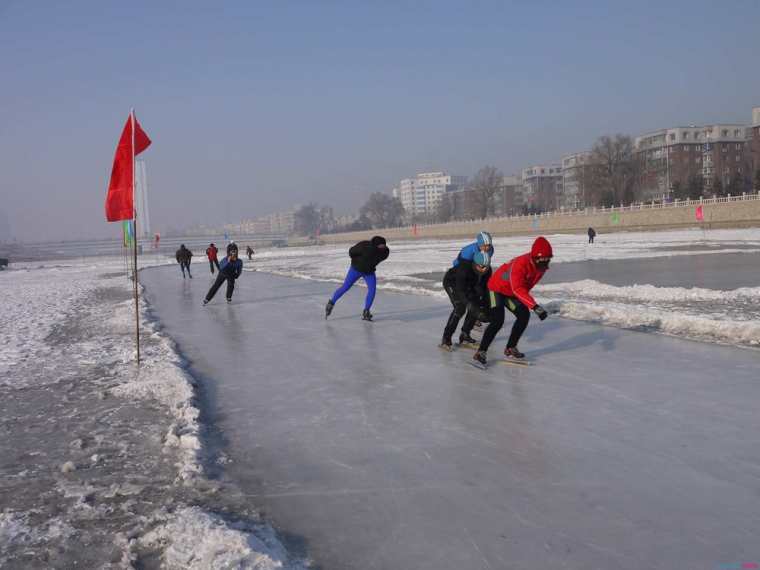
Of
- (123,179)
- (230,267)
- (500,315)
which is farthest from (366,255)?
(230,267)

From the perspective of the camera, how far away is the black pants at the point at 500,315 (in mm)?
6391

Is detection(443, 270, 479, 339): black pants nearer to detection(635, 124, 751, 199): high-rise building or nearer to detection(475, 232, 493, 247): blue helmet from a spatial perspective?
detection(475, 232, 493, 247): blue helmet

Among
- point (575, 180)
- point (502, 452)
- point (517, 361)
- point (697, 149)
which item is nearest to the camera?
point (502, 452)

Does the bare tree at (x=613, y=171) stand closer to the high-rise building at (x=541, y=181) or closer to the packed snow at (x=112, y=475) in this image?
the high-rise building at (x=541, y=181)

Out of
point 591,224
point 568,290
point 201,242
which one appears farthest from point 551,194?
point 568,290

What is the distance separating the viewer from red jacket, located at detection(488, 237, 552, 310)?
5.86 meters

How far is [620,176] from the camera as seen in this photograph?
256 feet

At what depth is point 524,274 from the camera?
6.07 meters

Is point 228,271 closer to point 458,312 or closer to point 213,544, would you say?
point 458,312

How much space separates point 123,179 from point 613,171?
262 feet

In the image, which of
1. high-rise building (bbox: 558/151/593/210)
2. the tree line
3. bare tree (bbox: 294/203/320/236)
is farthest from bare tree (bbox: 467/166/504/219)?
bare tree (bbox: 294/203/320/236)

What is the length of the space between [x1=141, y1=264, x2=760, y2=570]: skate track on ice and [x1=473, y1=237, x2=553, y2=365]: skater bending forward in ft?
1.21

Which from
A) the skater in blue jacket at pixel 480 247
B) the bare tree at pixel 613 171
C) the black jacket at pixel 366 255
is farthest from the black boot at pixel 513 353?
the bare tree at pixel 613 171

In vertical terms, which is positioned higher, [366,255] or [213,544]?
[366,255]
